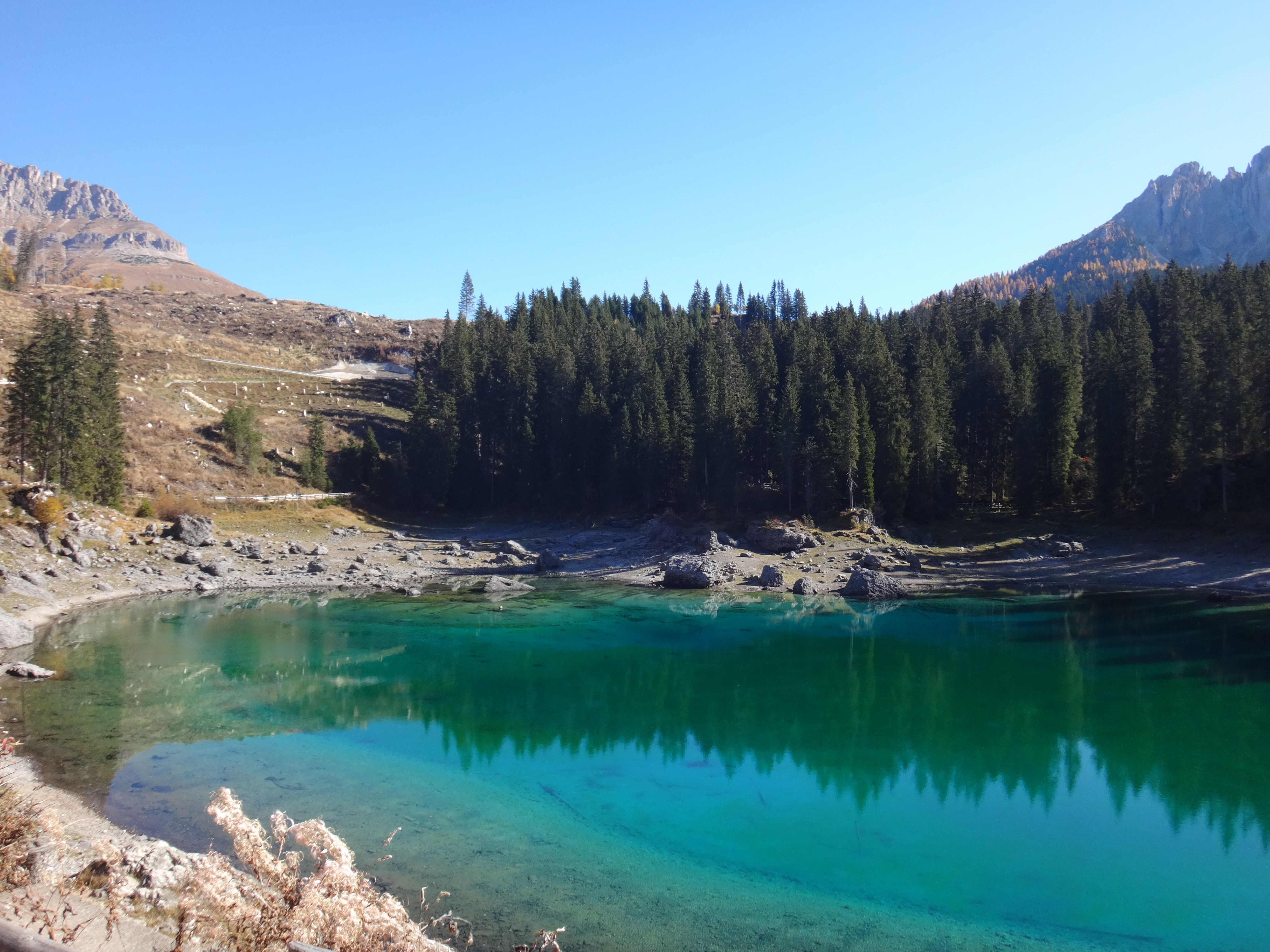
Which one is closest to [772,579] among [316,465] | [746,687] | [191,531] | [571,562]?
[571,562]

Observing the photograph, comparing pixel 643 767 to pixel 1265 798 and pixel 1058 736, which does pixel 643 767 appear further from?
pixel 1265 798

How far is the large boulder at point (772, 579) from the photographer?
4441 centimetres

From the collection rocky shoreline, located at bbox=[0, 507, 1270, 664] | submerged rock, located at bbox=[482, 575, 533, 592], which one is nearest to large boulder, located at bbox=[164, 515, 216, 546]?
rocky shoreline, located at bbox=[0, 507, 1270, 664]

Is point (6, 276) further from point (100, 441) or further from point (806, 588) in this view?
point (806, 588)

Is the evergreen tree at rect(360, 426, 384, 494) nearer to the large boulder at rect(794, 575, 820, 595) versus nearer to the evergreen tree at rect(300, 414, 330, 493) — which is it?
the evergreen tree at rect(300, 414, 330, 493)

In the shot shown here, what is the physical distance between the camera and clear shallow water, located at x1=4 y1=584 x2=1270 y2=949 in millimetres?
12078

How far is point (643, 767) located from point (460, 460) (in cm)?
5929

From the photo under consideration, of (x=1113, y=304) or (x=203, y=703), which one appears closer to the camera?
(x=203, y=703)

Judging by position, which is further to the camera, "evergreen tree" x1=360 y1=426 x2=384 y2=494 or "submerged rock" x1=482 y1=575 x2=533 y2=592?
"evergreen tree" x1=360 y1=426 x2=384 y2=494

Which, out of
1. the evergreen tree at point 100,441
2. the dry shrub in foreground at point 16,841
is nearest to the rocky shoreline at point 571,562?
the evergreen tree at point 100,441

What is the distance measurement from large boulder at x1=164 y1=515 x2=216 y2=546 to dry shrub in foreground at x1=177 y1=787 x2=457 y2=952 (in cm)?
4672

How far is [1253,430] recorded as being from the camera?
4609 cm

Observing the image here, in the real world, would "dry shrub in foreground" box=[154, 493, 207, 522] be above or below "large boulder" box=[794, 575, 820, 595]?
above

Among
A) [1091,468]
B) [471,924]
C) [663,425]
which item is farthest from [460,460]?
[471,924]
